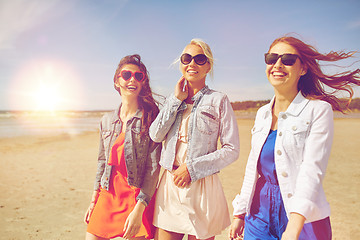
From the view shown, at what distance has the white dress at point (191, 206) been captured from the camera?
2.48 meters

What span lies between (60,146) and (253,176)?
12589 mm

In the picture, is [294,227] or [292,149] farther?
[292,149]

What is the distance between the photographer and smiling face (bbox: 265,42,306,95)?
2107mm

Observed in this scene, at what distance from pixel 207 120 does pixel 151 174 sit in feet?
2.61

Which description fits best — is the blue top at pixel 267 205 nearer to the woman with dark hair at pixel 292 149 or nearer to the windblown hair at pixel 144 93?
the woman with dark hair at pixel 292 149

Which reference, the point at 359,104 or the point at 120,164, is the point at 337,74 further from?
the point at 359,104

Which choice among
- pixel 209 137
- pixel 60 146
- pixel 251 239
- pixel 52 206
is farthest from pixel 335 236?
pixel 60 146

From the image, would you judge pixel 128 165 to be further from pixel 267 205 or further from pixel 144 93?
pixel 267 205

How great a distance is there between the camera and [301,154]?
6.43ft

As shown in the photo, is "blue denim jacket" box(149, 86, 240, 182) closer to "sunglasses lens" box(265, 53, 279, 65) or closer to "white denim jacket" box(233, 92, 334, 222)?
"white denim jacket" box(233, 92, 334, 222)

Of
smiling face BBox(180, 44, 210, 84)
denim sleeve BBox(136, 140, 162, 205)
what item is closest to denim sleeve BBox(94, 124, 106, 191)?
denim sleeve BBox(136, 140, 162, 205)

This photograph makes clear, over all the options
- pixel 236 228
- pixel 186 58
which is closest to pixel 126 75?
pixel 186 58

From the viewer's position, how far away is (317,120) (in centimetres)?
191

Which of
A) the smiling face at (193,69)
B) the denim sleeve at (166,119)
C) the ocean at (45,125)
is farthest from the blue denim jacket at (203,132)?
the ocean at (45,125)
